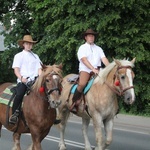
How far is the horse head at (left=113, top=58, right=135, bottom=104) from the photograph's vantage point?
31.4 ft

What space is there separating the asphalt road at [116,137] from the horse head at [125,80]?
2.48 metres

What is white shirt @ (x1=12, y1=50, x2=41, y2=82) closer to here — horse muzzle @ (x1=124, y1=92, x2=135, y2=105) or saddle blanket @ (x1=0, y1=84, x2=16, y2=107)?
saddle blanket @ (x1=0, y1=84, x2=16, y2=107)

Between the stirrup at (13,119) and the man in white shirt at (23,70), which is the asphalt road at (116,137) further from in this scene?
the man in white shirt at (23,70)

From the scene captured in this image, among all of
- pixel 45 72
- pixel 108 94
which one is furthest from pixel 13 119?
pixel 108 94

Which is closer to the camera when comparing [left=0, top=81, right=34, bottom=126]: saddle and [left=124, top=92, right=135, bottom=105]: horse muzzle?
[left=0, top=81, right=34, bottom=126]: saddle

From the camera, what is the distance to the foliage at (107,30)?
2020 centimetres

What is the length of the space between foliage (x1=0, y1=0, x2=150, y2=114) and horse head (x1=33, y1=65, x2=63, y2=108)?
11586 millimetres

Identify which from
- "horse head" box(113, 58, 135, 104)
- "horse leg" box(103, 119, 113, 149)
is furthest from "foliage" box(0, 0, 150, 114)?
"horse head" box(113, 58, 135, 104)

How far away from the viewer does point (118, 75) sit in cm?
983

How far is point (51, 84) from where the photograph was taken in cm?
841

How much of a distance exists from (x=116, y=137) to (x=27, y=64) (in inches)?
207

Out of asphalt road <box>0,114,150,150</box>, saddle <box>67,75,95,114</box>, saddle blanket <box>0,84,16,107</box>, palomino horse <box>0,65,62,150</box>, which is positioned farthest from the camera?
asphalt road <box>0,114,150,150</box>

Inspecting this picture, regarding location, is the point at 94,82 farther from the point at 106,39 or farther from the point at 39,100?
the point at 106,39

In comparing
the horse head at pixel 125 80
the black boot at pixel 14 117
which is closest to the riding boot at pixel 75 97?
the horse head at pixel 125 80
